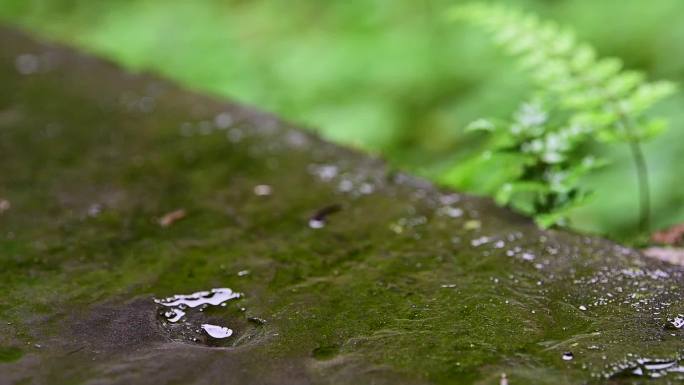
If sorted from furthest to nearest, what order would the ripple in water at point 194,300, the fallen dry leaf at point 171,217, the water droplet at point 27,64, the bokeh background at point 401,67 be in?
the water droplet at point 27,64 < the bokeh background at point 401,67 < the fallen dry leaf at point 171,217 < the ripple in water at point 194,300

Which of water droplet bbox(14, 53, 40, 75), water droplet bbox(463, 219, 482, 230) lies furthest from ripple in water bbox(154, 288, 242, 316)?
water droplet bbox(14, 53, 40, 75)

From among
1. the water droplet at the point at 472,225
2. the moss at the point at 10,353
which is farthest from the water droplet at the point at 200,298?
the water droplet at the point at 472,225

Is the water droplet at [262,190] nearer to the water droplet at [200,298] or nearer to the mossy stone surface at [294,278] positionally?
the mossy stone surface at [294,278]

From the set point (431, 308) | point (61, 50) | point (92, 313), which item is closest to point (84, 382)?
point (92, 313)

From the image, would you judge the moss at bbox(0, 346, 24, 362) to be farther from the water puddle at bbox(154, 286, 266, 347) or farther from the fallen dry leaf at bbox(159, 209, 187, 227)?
the fallen dry leaf at bbox(159, 209, 187, 227)

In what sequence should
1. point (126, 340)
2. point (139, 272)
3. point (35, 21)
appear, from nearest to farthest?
point (126, 340), point (139, 272), point (35, 21)

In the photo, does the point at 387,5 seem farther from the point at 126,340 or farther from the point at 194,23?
the point at 126,340

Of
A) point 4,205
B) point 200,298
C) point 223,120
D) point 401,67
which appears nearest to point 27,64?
point 223,120
